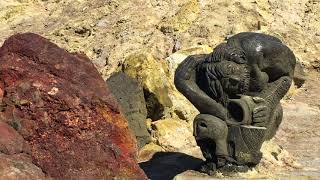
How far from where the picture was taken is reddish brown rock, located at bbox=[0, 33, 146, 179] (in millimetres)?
4547

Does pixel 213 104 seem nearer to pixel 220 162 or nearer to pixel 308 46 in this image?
pixel 220 162

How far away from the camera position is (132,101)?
27.8ft

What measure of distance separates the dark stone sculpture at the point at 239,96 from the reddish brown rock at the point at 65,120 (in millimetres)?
990

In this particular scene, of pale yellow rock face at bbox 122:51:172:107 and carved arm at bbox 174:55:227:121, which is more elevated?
carved arm at bbox 174:55:227:121

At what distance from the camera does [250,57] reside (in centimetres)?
527

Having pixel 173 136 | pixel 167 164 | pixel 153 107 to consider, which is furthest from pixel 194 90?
pixel 153 107

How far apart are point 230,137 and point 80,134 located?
158cm

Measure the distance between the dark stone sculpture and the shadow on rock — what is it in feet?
3.01

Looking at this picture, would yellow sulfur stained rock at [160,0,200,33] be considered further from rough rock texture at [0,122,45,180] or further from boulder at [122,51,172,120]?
rough rock texture at [0,122,45,180]

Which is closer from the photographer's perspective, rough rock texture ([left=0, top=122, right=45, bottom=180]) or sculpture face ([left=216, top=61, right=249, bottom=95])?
rough rock texture ([left=0, top=122, right=45, bottom=180])

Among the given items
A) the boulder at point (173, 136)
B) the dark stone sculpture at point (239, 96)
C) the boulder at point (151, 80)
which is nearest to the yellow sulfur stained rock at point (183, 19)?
the boulder at point (151, 80)

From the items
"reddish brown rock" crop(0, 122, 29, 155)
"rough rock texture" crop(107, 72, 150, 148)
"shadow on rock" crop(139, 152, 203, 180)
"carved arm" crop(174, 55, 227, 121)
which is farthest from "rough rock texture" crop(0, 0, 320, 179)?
"reddish brown rock" crop(0, 122, 29, 155)

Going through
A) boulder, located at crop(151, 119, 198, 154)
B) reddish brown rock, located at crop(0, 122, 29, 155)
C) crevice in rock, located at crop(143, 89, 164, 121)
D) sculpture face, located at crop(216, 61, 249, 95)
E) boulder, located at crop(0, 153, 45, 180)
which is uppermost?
sculpture face, located at crop(216, 61, 249, 95)

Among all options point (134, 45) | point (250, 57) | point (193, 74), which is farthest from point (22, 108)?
point (134, 45)
